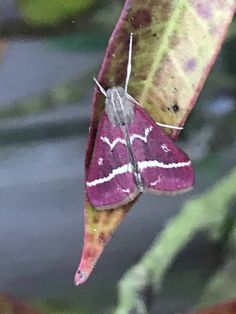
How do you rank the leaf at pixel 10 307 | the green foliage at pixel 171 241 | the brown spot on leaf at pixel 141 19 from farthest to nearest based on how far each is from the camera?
the green foliage at pixel 171 241
the leaf at pixel 10 307
the brown spot on leaf at pixel 141 19

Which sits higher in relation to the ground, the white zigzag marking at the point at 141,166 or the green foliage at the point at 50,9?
the green foliage at the point at 50,9

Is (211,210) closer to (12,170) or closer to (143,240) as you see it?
(143,240)

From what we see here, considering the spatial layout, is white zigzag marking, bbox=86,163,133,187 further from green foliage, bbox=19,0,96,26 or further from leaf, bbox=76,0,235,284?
green foliage, bbox=19,0,96,26

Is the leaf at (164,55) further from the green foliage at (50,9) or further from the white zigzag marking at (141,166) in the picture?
the green foliage at (50,9)

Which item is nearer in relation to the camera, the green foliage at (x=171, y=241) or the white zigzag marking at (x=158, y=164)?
the white zigzag marking at (x=158, y=164)

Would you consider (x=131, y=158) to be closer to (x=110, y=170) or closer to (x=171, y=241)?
(x=110, y=170)

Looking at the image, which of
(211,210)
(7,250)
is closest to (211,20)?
(211,210)

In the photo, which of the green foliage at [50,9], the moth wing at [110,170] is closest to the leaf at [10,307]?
the moth wing at [110,170]

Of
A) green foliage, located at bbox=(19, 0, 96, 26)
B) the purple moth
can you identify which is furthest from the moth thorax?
green foliage, located at bbox=(19, 0, 96, 26)
